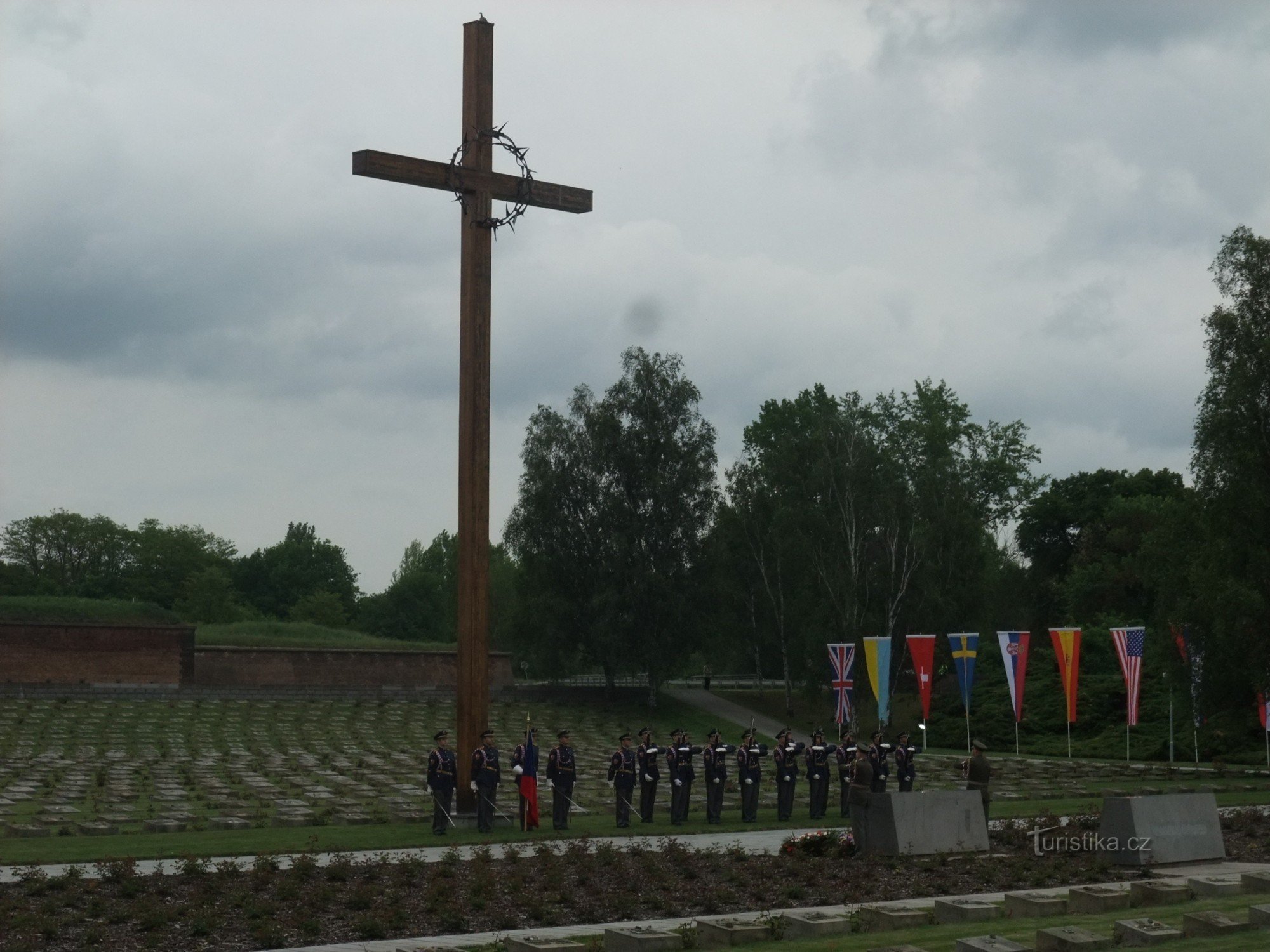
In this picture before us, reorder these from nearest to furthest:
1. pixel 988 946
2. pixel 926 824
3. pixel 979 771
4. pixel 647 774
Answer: pixel 988 946, pixel 926 824, pixel 979 771, pixel 647 774

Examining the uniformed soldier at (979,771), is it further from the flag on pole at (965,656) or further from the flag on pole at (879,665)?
the flag on pole at (965,656)

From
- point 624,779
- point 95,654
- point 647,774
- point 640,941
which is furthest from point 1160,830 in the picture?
point 95,654

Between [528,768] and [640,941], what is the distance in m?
10.8

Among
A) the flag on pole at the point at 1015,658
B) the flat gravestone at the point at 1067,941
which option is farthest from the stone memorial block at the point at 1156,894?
the flag on pole at the point at 1015,658

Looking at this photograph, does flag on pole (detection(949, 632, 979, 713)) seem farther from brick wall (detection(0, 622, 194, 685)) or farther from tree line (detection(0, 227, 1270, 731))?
brick wall (detection(0, 622, 194, 685))

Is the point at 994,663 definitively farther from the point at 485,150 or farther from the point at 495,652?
the point at 485,150

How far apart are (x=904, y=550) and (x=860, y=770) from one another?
119ft

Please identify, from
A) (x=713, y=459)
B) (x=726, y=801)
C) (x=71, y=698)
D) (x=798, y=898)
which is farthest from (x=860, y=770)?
(x=713, y=459)

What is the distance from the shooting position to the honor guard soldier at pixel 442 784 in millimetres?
21453

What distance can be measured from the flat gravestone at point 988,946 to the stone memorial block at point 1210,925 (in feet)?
6.02

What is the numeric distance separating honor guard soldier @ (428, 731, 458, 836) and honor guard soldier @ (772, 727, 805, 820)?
579cm

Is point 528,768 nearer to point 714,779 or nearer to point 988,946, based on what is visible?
point 714,779

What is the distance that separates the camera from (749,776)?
24.8 metres

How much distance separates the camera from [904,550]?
5534cm
